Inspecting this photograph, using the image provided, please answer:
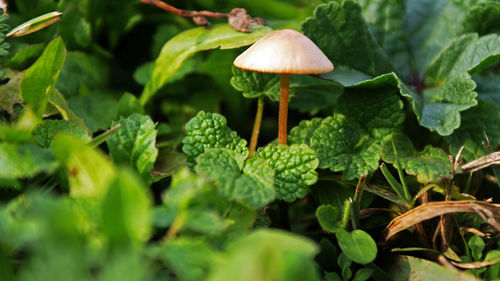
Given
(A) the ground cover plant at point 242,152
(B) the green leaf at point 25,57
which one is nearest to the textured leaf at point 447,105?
(A) the ground cover plant at point 242,152

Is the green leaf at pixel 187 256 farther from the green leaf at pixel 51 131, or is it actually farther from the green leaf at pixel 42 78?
the green leaf at pixel 42 78

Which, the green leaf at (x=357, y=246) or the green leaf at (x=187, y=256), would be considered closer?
the green leaf at (x=187, y=256)

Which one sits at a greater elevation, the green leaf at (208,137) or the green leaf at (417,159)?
Answer: the green leaf at (208,137)

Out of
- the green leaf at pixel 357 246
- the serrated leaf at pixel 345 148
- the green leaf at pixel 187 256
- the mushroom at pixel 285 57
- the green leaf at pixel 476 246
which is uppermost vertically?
the mushroom at pixel 285 57

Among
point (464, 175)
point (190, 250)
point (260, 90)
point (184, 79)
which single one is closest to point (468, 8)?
Answer: point (464, 175)

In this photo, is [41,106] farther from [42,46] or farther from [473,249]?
[473,249]

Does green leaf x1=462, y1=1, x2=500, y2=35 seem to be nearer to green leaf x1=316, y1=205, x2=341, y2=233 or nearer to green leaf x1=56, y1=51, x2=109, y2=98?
green leaf x1=316, y1=205, x2=341, y2=233

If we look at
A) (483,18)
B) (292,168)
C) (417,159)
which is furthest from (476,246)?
(483,18)
